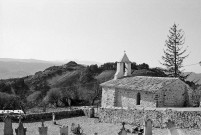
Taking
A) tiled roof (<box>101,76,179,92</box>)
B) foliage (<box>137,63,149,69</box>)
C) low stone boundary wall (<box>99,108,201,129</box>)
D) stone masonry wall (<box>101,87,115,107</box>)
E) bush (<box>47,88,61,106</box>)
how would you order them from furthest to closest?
foliage (<box>137,63,149,69</box>)
bush (<box>47,88,61,106</box>)
stone masonry wall (<box>101,87,115,107</box>)
tiled roof (<box>101,76,179,92</box>)
low stone boundary wall (<box>99,108,201,129</box>)

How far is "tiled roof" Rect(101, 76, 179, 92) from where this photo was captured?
96.1 feet

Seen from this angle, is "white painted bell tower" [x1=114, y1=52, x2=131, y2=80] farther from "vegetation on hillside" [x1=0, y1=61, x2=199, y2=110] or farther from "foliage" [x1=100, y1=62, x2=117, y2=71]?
"foliage" [x1=100, y1=62, x2=117, y2=71]

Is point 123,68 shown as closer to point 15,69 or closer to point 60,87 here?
point 60,87

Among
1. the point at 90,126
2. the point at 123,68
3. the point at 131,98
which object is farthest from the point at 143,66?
the point at 90,126

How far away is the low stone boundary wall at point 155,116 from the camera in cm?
2269

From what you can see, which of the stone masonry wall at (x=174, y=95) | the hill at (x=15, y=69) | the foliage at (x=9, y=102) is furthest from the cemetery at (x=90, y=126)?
the hill at (x=15, y=69)

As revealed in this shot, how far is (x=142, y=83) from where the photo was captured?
30828 mm

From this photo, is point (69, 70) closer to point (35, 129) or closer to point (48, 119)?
point (48, 119)

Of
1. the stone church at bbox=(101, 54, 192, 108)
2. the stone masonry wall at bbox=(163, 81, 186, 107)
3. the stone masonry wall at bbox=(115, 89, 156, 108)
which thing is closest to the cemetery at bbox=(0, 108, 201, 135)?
the stone masonry wall at bbox=(115, 89, 156, 108)

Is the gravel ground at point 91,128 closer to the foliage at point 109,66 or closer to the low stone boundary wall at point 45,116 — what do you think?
the low stone boundary wall at point 45,116

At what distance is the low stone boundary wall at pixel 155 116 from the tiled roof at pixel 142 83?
362cm

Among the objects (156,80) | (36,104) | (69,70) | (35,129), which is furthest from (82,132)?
(69,70)

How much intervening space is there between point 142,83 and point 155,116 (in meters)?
6.65

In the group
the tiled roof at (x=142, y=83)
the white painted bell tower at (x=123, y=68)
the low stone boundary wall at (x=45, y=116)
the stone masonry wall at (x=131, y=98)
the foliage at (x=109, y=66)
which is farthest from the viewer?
the foliage at (x=109, y=66)
